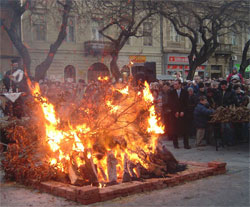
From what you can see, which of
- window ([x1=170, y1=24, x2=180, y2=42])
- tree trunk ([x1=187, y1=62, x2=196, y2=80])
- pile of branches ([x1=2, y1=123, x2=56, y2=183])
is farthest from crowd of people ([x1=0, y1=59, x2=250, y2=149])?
window ([x1=170, y1=24, x2=180, y2=42])

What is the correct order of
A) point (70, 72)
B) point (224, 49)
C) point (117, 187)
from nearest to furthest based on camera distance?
point (117, 187) → point (70, 72) → point (224, 49)

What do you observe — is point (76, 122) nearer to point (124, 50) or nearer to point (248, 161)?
point (248, 161)

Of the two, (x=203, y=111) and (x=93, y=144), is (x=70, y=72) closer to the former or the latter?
(x=203, y=111)

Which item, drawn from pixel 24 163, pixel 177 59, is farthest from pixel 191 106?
pixel 177 59

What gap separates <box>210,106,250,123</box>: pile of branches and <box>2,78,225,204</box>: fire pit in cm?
334

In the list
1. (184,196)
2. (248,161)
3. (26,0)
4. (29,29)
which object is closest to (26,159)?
(184,196)

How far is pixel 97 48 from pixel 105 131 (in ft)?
88.4

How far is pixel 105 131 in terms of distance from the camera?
7.34 metres

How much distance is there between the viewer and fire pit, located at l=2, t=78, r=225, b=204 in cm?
680

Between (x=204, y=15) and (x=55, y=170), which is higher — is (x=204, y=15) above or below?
above

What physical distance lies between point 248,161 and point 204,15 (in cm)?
1613

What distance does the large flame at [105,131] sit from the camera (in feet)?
23.0

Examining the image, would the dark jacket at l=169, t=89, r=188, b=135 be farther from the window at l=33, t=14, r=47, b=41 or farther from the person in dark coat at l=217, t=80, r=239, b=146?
the window at l=33, t=14, r=47, b=41

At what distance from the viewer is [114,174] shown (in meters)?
6.81
